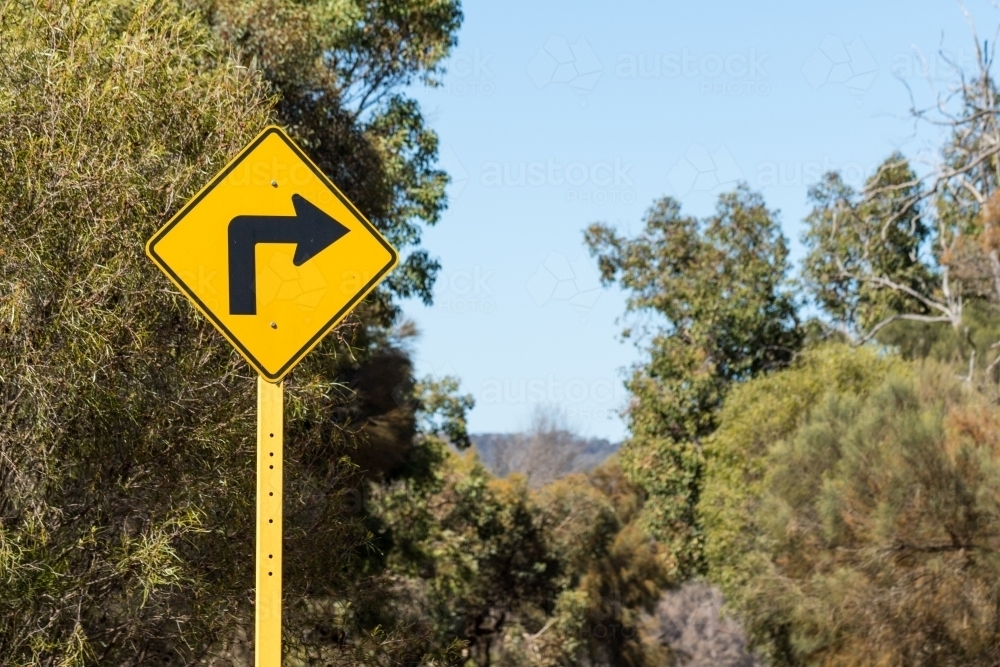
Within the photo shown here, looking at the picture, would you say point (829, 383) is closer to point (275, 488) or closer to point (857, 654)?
point (857, 654)

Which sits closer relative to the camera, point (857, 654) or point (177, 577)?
point (177, 577)

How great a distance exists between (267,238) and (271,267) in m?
0.10

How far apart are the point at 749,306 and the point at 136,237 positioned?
99.8ft

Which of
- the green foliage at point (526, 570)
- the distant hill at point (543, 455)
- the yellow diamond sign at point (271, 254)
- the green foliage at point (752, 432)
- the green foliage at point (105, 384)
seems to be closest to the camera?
the yellow diamond sign at point (271, 254)

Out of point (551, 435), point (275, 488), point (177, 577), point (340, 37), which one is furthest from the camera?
point (551, 435)

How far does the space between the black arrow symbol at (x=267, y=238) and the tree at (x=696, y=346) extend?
32196 millimetres

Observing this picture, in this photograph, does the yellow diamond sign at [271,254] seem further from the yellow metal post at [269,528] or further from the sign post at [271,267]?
the yellow metal post at [269,528]

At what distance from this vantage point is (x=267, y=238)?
4.76m

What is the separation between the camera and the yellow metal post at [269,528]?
452cm

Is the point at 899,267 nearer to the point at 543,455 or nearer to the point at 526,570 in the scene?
the point at 526,570

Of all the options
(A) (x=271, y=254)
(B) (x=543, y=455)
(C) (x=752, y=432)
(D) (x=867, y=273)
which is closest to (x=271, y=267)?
(A) (x=271, y=254)

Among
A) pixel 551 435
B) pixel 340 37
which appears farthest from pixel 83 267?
pixel 551 435

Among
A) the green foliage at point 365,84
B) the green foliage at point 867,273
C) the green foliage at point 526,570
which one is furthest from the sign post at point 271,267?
the green foliage at point 867,273

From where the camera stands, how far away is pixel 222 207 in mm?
4809
